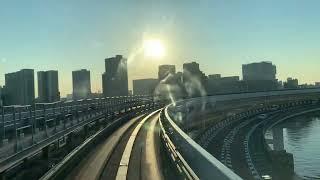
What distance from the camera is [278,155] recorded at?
92.3 meters

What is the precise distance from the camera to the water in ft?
344

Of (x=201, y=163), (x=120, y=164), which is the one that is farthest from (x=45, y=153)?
(x=201, y=163)

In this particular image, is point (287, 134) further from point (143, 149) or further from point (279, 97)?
point (143, 149)

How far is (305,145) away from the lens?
5610 inches

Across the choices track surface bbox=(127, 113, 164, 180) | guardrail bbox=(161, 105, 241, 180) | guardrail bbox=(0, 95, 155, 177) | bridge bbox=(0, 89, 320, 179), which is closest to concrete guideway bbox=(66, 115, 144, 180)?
bridge bbox=(0, 89, 320, 179)

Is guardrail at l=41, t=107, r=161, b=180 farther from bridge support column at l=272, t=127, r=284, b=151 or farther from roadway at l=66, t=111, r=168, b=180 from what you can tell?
bridge support column at l=272, t=127, r=284, b=151

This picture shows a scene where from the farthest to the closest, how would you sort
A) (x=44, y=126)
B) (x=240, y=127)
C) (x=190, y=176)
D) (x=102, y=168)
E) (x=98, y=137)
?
1. (x=240, y=127)
2. (x=98, y=137)
3. (x=44, y=126)
4. (x=102, y=168)
5. (x=190, y=176)

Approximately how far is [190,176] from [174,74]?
166 m

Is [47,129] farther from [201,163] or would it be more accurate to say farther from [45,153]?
[201,163]

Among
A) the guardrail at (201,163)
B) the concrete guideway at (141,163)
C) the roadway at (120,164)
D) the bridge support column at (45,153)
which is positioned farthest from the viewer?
the bridge support column at (45,153)

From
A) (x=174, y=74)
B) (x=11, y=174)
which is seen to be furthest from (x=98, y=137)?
(x=174, y=74)

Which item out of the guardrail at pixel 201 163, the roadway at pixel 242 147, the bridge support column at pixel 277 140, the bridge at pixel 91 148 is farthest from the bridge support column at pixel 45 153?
the bridge support column at pixel 277 140

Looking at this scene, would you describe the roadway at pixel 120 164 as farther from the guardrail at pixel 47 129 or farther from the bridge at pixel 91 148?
the guardrail at pixel 47 129

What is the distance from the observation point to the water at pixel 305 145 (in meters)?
105
